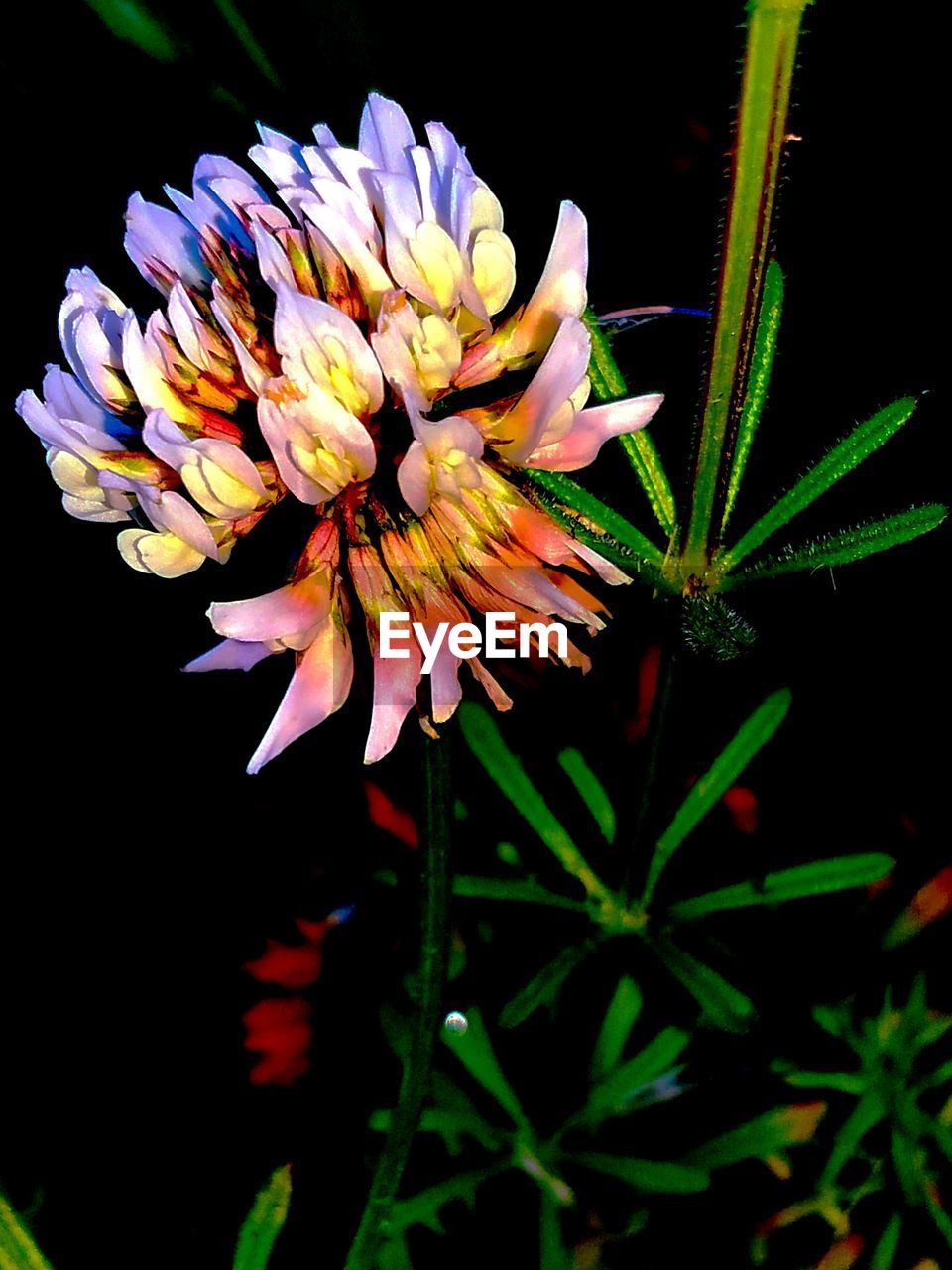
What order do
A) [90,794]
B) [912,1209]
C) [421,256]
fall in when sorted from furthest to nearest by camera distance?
[90,794], [912,1209], [421,256]

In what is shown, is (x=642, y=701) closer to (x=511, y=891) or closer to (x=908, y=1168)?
(x=511, y=891)

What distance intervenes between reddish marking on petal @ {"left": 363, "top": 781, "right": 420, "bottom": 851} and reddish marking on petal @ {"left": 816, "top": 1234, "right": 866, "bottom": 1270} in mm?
413

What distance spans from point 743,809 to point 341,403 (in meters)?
0.55

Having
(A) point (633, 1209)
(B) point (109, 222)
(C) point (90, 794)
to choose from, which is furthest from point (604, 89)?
(A) point (633, 1209)

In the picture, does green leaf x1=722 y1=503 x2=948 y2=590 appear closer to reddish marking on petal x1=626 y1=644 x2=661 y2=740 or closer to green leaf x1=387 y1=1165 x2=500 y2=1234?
reddish marking on petal x1=626 y1=644 x2=661 y2=740

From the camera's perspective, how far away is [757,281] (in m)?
0.37

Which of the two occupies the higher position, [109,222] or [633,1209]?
[109,222]

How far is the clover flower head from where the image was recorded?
12.6 inches

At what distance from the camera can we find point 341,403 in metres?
0.32

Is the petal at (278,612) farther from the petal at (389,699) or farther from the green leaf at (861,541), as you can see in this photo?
the green leaf at (861,541)

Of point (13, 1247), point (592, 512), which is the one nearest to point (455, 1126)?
point (13, 1247)

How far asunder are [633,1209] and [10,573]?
26.7 inches

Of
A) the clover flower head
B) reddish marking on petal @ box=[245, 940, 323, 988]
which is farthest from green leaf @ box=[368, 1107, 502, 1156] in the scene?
the clover flower head

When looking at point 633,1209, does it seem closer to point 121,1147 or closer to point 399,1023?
point 399,1023
